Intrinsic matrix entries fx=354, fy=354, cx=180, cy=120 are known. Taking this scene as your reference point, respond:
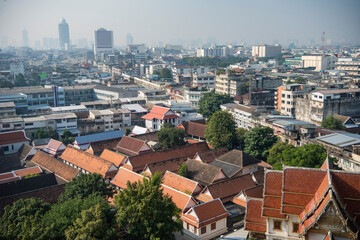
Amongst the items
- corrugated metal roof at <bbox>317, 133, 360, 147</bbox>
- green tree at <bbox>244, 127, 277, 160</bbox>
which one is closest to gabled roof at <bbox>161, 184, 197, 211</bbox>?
green tree at <bbox>244, 127, 277, 160</bbox>

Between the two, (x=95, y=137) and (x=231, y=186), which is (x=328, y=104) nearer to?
(x=231, y=186)

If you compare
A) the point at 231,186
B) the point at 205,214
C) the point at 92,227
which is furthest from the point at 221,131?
the point at 92,227

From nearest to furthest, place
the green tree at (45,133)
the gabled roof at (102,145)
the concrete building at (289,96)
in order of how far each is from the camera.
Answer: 1. the gabled roof at (102,145)
2. the green tree at (45,133)
3. the concrete building at (289,96)

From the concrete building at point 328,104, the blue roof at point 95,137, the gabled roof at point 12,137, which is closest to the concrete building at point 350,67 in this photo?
the concrete building at point 328,104

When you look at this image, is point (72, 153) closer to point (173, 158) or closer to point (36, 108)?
point (173, 158)

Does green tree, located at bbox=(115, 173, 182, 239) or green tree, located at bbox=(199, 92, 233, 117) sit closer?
green tree, located at bbox=(115, 173, 182, 239)

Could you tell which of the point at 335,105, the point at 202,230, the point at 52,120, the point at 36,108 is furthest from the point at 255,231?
the point at 36,108

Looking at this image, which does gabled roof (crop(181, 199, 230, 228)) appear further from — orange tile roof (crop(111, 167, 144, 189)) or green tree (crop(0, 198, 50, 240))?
green tree (crop(0, 198, 50, 240))

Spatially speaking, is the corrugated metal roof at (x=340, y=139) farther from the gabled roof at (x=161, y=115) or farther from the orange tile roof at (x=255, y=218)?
A: the gabled roof at (x=161, y=115)
